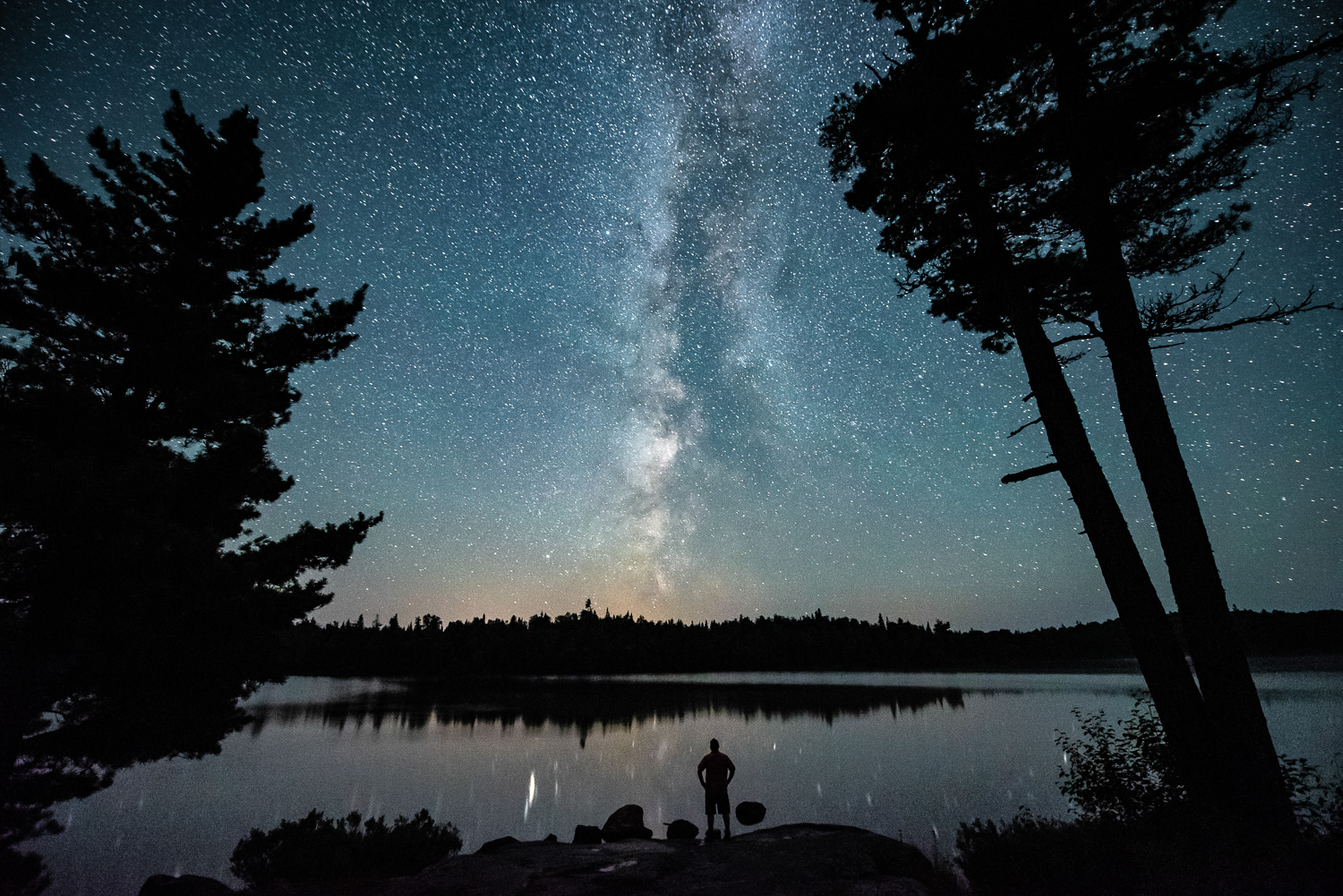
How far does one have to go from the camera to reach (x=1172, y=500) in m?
7.68

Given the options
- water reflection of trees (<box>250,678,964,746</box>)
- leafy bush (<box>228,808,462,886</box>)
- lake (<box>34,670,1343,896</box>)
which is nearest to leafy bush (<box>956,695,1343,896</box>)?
lake (<box>34,670,1343,896</box>)

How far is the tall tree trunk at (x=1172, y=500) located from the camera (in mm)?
6746

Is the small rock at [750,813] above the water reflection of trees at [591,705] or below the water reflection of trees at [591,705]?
above

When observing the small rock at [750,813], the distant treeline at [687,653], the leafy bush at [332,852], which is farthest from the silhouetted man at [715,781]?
the distant treeline at [687,653]

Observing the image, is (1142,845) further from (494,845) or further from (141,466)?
(141,466)

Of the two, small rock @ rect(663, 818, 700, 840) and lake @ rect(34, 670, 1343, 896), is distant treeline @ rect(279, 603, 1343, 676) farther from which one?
small rock @ rect(663, 818, 700, 840)

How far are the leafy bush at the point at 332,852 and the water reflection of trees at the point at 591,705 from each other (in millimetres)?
28767

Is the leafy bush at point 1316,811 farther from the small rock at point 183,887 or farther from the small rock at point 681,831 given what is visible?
the small rock at point 183,887

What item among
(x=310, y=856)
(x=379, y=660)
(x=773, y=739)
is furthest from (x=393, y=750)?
(x=379, y=660)

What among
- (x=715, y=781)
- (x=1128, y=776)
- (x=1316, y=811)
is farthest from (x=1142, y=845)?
(x=715, y=781)

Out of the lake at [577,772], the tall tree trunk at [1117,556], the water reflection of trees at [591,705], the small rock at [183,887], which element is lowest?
the water reflection of trees at [591,705]

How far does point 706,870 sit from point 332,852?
25.3 ft

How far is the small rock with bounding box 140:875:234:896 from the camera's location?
362 inches

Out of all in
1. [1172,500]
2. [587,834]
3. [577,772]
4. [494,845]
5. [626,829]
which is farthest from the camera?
[577,772]
